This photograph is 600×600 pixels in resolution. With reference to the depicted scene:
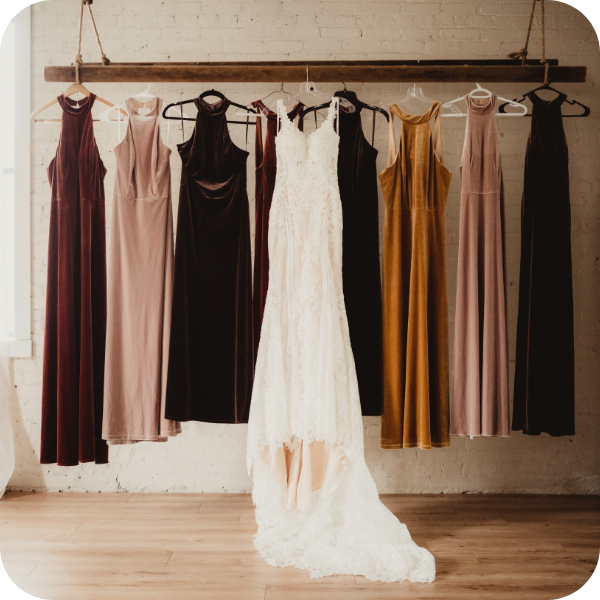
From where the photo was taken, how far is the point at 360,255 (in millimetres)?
2012

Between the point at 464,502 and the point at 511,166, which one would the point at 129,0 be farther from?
the point at 464,502

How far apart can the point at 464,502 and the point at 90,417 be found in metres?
1.87

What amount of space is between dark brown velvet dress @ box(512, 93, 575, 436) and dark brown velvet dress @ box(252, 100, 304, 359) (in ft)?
3.55

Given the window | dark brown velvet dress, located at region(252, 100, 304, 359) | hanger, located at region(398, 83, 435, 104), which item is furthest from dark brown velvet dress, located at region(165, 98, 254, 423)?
the window

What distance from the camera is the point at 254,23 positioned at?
256cm

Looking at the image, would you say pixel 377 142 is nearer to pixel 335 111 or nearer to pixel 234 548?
pixel 335 111

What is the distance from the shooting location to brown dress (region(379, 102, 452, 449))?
1.99 m

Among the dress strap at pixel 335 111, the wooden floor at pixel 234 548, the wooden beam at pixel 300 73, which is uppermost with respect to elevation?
the wooden beam at pixel 300 73

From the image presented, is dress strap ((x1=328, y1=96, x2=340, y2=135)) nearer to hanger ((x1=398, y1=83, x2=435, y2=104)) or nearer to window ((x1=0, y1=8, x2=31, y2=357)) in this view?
hanger ((x1=398, y1=83, x2=435, y2=104))

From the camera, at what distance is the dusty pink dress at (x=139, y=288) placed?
200 cm

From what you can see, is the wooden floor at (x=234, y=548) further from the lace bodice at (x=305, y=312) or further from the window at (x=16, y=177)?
the window at (x=16, y=177)

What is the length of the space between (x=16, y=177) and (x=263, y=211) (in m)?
1.53

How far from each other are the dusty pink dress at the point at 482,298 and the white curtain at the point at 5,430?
2090 mm

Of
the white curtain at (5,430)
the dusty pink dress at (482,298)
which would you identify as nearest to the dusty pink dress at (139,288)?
the white curtain at (5,430)
